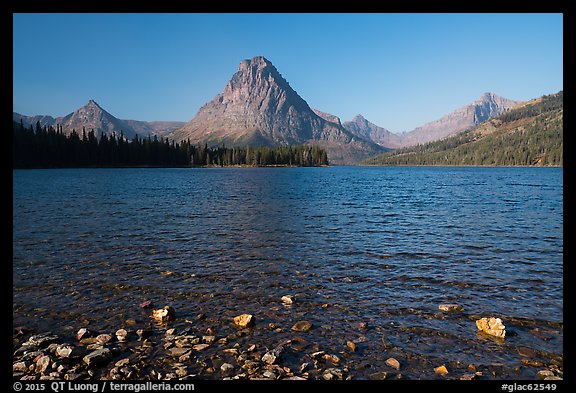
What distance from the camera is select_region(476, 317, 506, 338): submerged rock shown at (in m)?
10.8

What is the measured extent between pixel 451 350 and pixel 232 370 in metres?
7.02

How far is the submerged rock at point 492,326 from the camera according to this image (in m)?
10.8

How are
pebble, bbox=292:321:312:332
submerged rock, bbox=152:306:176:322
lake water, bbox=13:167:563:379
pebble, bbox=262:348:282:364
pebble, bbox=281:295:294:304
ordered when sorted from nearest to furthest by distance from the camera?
pebble, bbox=262:348:282:364 < lake water, bbox=13:167:563:379 < pebble, bbox=292:321:312:332 < submerged rock, bbox=152:306:176:322 < pebble, bbox=281:295:294:304

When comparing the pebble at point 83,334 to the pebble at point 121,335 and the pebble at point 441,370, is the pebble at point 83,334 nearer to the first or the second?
the pebble at point 121,335

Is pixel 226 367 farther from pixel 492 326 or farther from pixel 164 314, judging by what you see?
pixel 492 326

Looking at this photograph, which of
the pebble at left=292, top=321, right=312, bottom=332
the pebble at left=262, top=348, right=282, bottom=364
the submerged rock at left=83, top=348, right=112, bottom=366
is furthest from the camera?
the pebble at left=292, top=321, right=312, bottom=332

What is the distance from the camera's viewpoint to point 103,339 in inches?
408

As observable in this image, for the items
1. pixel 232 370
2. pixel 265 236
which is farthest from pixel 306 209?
pixel 232 370

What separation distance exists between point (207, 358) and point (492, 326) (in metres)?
10.1

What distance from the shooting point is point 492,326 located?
11.1 metres

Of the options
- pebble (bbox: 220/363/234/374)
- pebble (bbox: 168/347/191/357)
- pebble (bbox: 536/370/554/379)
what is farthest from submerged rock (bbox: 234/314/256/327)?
pebble (bbox: 536/370/554/379)

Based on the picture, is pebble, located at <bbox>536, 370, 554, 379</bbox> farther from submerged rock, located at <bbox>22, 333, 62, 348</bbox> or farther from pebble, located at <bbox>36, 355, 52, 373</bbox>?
submerged rock, located at <bbox>22, 333, 62, 348</bbox>

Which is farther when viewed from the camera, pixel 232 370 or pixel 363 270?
pixel 363 270

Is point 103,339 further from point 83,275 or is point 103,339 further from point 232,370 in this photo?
point 83,275
